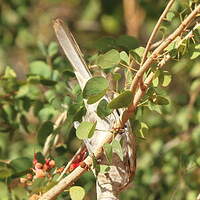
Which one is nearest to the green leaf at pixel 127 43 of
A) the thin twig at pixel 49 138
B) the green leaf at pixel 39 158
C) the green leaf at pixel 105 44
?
the green leaf at pixel 105 44

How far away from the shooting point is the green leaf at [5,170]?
1.58 meters

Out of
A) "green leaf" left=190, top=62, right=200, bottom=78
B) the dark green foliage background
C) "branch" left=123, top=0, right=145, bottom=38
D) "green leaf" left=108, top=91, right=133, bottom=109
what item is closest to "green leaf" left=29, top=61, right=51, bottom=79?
the dark green foliage background

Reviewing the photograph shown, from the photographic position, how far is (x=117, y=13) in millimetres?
3977

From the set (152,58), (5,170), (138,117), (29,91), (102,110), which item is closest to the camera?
(152,58)

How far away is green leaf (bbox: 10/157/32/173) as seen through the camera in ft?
5.32

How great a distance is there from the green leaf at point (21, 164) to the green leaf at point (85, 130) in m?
0.39

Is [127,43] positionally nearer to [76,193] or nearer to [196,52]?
[196,52]

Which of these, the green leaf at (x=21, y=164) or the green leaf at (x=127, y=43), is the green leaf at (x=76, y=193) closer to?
the green leaf at (x=21, y=164)

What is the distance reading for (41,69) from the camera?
77.3 inches

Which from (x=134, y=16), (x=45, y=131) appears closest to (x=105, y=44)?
(x=45, y=131)

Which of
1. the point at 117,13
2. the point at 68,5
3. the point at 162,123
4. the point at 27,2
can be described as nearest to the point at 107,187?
the point at 162,123

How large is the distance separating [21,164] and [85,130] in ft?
1.39

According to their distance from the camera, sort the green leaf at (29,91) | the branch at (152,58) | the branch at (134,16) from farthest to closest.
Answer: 1. the branch at (134,16)
2. the green leaf at (29,91)
3. the branch at (152,58)

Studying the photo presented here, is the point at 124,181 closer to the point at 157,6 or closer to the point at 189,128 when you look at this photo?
A: the point at 189,128
